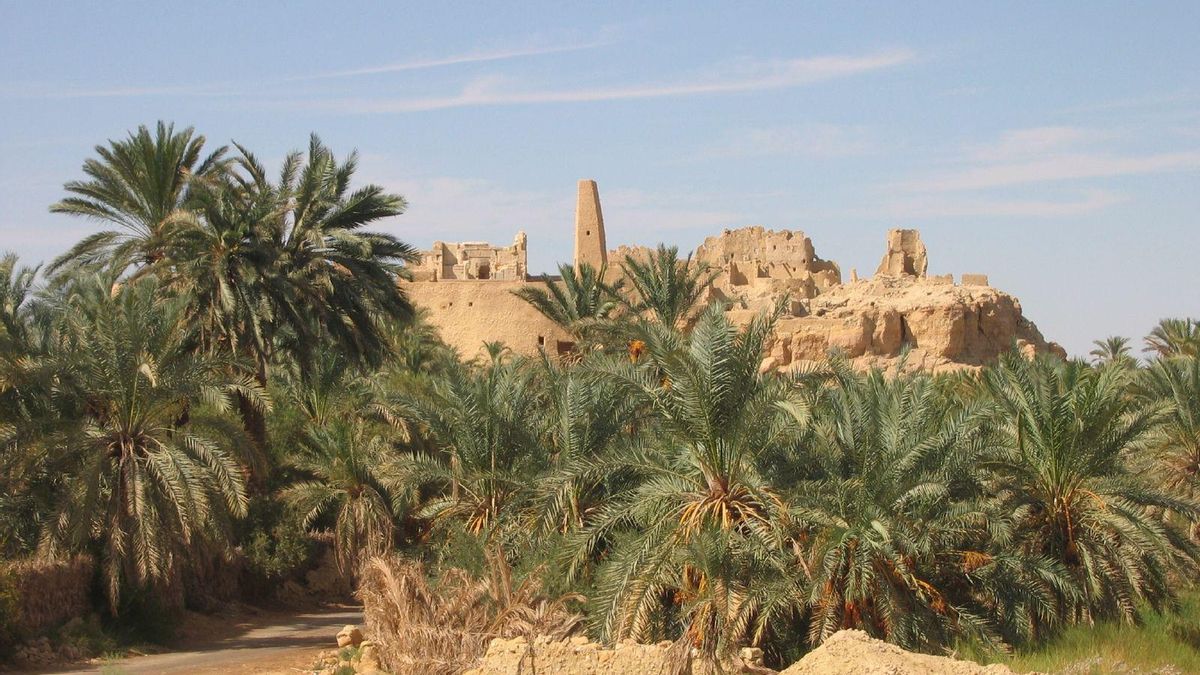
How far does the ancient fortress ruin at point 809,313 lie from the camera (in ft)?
119

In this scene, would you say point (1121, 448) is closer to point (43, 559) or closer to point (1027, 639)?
point (1027, 639)

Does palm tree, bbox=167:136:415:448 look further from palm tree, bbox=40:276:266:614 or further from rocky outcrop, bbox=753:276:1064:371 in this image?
rocky outcrop, bbox=753:276:1064:371

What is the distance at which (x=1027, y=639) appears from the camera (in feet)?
44.0

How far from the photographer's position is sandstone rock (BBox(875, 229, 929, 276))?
48.2 metres

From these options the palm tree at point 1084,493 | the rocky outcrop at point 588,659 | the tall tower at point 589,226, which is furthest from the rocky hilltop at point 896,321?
the rocky outcrop at point 588,659

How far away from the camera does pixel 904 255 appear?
48312 millimetres

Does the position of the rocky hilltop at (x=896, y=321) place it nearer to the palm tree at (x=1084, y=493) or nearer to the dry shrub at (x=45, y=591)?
the palm tree at (x=1084, y=493)

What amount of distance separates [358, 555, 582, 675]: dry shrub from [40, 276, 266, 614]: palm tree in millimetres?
2585

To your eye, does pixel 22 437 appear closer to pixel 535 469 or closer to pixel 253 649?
pixel 253 649

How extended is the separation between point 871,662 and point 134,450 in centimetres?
911

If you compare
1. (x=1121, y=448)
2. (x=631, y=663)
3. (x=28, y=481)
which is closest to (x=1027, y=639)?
(x=1121, y=448)

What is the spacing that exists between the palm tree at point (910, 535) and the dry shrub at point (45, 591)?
8.19m

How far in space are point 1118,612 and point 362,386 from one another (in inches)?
529

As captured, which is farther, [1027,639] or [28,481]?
[28,481]
